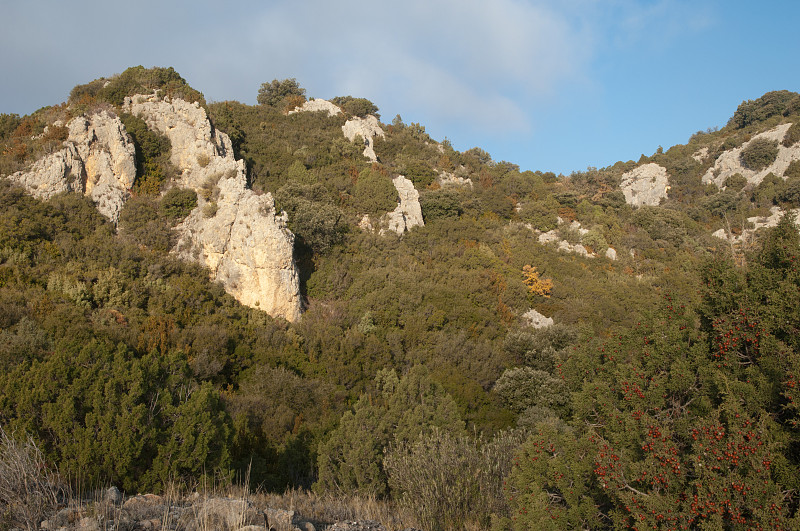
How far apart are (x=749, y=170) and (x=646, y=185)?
27.9 feet

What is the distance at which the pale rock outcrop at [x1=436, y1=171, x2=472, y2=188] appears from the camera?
34.8 m

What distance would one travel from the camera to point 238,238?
19.6 m

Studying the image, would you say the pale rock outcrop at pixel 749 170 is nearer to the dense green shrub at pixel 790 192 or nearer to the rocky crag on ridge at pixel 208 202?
the dense green shrub at pixel 790 192

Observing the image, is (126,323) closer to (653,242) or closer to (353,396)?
(353,396)

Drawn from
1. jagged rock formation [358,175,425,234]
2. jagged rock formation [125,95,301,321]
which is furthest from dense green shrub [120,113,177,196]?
jagged rock formation [358,175,425,234]

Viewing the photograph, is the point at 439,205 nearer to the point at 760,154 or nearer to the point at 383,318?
the point at 383,318

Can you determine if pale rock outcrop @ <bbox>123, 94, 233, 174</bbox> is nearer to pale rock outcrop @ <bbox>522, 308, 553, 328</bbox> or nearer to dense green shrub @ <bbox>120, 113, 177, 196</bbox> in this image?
dense green shrub @ <bbox>120, 113, 177, 196</bbox>

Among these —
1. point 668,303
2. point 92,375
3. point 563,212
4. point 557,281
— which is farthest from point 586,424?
point 563,212

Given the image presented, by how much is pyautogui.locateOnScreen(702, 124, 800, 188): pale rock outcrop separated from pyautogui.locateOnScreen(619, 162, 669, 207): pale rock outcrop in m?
3.93

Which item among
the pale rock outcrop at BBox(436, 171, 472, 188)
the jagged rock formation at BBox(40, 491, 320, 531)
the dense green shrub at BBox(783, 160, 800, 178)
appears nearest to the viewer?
the jagged rock formation at BBox(40, 491, 320, 531)

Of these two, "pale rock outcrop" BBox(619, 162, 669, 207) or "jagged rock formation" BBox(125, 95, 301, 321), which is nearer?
"jagged rock formation" BBox(125, 95, 301, 321)

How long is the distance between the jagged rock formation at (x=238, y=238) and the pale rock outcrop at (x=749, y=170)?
138 feet

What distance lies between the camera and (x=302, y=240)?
22359mm

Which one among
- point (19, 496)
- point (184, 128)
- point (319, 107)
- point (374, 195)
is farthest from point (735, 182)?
point (19, 496)
